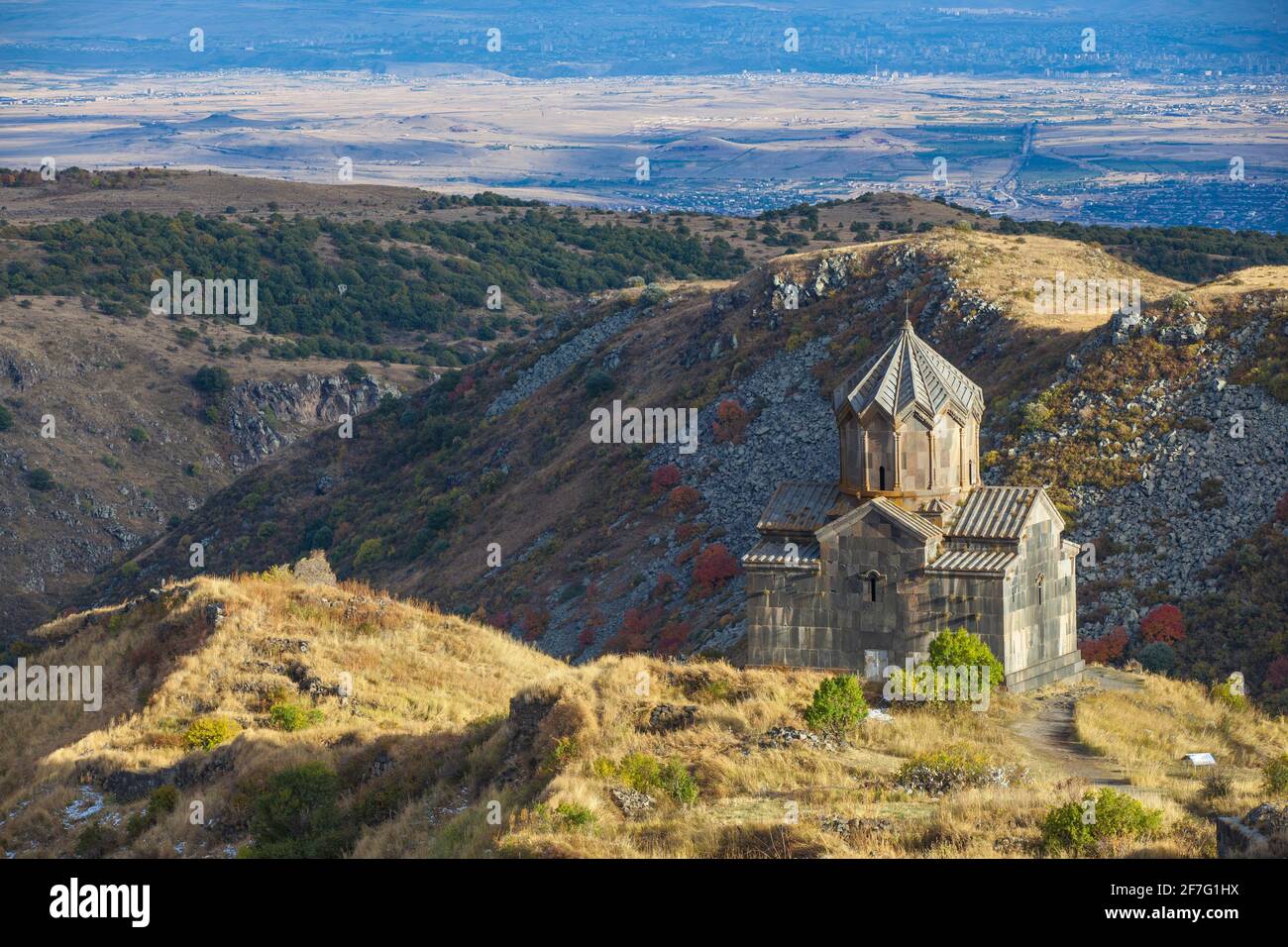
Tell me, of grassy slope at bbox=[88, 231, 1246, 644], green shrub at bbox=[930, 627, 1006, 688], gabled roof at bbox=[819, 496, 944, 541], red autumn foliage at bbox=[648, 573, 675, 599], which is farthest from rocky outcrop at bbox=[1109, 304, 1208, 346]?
green shrub at bbox=[930, 627, 1006, 688]

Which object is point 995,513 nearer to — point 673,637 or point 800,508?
point 800,508

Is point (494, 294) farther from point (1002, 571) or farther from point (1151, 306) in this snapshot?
point (1002, 571)

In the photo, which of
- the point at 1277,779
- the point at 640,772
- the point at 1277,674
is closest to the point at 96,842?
the point at 640,772

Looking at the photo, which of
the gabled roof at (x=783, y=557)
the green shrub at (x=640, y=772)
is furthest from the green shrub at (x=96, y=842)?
the gabled roof at (x=783, y=557)

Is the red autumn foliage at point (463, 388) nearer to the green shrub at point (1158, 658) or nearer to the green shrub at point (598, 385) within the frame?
the green shrub at point (598, 385)

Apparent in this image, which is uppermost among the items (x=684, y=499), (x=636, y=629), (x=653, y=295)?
(x=653, y=295)

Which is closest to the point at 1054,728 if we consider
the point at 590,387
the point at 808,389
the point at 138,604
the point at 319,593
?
the point at 319,593
